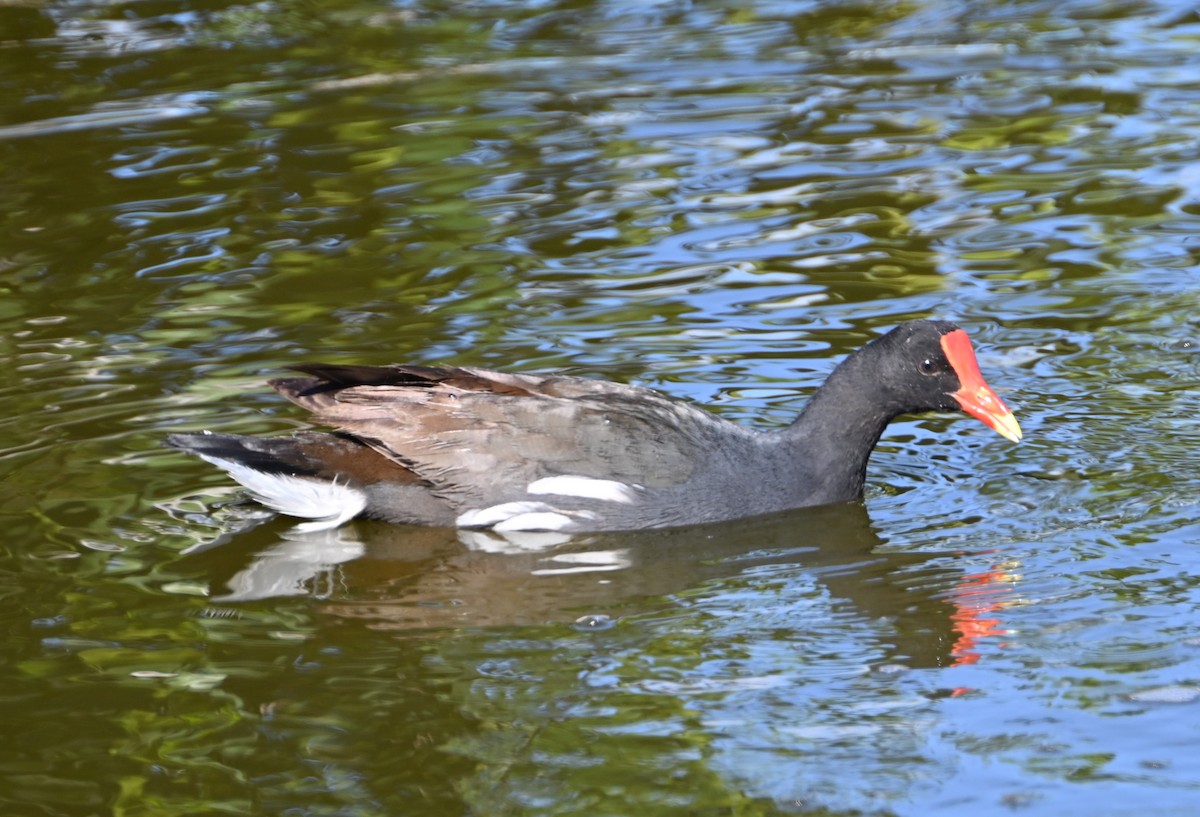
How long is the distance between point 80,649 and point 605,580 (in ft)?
5.14

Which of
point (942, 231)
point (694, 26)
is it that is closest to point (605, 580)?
point (942, 231)

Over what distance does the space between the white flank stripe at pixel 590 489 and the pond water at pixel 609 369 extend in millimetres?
160

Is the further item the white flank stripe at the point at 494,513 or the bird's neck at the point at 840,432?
the bird's neck at the point at 840,432

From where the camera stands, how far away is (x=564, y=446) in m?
5.89

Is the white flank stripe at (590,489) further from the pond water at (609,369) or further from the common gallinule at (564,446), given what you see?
the pond water at (609,369)

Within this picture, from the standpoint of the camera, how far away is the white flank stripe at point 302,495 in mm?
5961

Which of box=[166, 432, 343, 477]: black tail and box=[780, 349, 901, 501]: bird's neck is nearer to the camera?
box=[166, 432, 343, 477]: black tail

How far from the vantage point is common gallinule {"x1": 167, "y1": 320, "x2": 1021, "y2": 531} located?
591 cm

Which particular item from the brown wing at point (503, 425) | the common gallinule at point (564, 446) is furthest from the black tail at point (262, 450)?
the brown wing at point (503, 425)

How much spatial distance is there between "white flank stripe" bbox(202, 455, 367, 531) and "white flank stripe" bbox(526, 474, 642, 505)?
24.7 inches

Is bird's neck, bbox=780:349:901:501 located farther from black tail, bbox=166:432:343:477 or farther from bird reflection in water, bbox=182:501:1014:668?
black tail, bbox=166:432:343:477

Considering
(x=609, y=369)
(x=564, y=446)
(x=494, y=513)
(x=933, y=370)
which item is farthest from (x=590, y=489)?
(x=609, y=369)

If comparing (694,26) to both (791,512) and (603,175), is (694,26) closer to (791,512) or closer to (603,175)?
(603,175)

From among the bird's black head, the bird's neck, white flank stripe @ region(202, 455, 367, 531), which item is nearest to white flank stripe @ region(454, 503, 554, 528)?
white flank stripe @ region(202, 455, 367, 531)
